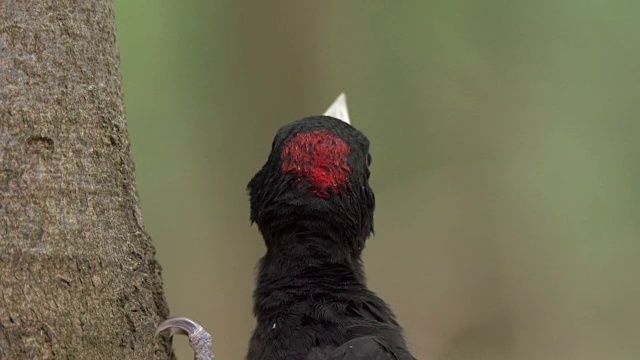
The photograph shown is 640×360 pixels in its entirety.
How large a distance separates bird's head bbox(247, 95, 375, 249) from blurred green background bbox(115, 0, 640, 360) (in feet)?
8.92

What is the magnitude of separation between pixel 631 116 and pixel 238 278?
2.69 meters

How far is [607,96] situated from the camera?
211 inches

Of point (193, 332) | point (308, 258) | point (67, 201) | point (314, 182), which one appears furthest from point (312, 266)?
point (67, 201)

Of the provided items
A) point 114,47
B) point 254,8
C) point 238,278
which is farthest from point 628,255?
point 114,47

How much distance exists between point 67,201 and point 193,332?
1.42 feet

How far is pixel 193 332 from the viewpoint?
196 centimetres

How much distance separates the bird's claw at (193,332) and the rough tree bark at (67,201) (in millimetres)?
31

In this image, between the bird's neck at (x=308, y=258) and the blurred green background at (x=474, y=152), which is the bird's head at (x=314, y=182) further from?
the blurred green background at (x=474, y=152)

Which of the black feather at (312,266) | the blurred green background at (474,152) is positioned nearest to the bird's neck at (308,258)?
the black feather at (312,266)

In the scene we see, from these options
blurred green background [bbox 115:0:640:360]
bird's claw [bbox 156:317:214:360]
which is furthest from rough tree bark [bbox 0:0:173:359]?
blurred green background [bbox 115:0:640:360]

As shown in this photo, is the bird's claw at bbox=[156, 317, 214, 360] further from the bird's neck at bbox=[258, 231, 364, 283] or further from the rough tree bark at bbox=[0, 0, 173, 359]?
the bird's neck at bbox=[258, 231, 364, 283]

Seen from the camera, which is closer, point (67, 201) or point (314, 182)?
point (67, 201)

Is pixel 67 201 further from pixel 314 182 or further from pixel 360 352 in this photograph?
pixel 360 352

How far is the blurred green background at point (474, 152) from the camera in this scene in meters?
4.89
